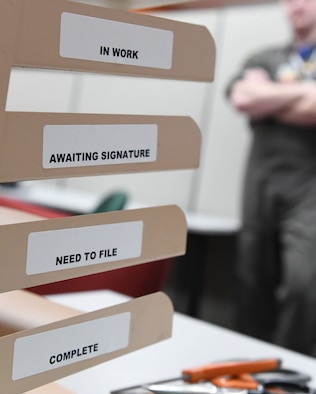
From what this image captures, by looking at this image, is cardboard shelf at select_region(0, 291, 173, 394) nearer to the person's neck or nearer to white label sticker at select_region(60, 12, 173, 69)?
white label sticker at select_region(60, 12, 173, 69)

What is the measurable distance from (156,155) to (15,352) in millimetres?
250

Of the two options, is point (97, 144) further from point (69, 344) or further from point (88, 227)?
point (69, 344)

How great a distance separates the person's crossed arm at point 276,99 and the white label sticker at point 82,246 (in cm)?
166

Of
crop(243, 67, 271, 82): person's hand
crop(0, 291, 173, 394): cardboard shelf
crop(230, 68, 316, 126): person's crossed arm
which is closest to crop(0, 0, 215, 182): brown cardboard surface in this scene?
crop(0, 291, 173, 394): cardboard shelf

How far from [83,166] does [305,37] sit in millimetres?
2018

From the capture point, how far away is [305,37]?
246 centimetres

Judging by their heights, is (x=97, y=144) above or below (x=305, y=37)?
below

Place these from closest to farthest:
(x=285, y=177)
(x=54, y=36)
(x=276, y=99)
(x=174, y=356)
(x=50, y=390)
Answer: (x=54, y=36), (x=50, y=390), (x=174, y=356), (x=276, y=99), (x=285, y=177)

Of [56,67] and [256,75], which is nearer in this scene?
[56,67]

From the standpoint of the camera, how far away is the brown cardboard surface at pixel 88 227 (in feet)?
1.94

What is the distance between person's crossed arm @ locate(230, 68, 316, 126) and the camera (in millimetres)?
2258

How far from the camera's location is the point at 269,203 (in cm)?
246

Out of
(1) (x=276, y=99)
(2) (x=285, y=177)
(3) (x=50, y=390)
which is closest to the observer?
(3) (x=50, y=390)

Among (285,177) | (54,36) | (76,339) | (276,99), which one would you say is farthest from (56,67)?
(285,177)
